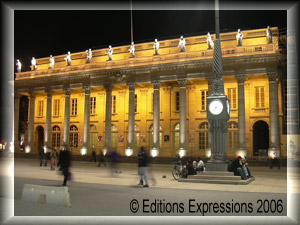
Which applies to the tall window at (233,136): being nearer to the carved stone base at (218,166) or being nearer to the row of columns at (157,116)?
the row of columns at (157,116)

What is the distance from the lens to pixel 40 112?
2119 inches

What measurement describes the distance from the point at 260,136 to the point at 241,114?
18.9ft

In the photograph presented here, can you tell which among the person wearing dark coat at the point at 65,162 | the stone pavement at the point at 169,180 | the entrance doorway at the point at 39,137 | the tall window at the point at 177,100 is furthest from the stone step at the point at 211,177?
the entrance doorway at the point at 39,137

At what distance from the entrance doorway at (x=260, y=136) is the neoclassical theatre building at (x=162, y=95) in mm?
111

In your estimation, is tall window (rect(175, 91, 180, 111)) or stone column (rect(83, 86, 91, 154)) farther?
stone column (rect(83, 86, 91, 154))

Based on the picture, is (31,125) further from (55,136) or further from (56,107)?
(56,107)

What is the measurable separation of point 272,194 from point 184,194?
353cm

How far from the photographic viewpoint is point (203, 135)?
42.2 meters

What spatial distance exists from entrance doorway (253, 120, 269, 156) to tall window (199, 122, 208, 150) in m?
5.58

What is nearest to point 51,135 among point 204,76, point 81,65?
point 81,65

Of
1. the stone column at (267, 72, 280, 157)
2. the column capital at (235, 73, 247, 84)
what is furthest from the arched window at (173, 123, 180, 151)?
the stone column at (267, 72, 280, 157)

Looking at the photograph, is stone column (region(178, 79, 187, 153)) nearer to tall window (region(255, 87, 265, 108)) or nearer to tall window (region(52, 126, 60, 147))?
tall window (region(255, 87, 265, 108))

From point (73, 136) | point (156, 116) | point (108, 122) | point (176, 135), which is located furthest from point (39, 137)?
point (156, 116)

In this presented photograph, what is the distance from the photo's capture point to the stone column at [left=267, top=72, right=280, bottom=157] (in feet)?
114
